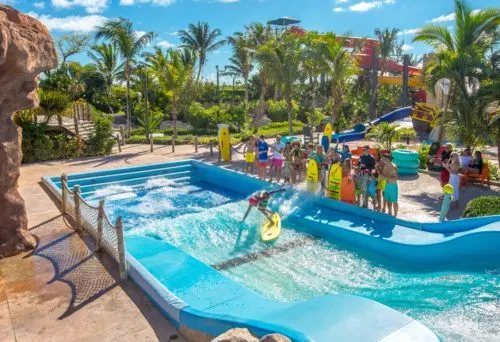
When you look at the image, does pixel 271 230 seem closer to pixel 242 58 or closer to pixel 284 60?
pixel 284 60

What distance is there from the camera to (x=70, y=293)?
21.2 ft

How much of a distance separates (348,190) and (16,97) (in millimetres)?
7541

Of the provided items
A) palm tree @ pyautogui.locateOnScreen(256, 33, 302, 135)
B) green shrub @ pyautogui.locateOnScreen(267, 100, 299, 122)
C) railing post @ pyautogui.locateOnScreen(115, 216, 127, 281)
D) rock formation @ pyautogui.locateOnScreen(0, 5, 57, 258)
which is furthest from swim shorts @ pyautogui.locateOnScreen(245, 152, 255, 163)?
green shrub @ pyautogui.locateOnScreen(267, 100, 299, 122)

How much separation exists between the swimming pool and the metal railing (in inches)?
14.9

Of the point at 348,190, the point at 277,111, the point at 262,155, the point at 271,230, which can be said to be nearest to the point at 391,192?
the point at 348,190

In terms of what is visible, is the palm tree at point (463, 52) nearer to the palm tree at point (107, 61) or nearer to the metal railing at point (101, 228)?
the metal railing at point (101, 228)

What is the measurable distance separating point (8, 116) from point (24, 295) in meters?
3.37

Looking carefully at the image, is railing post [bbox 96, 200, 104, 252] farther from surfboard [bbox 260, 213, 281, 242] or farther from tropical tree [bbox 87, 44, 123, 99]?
tropical tree [bbox 87, 44, 123, 99]

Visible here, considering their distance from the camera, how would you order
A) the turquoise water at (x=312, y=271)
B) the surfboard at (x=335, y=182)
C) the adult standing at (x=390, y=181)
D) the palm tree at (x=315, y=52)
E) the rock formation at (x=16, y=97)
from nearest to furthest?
1. the turquoise water at (x=312, y=271)
2. the rock formation at (x=16, y=97)
3. the adult standing at (x=390, y=181)
4. the surfboard at (x=335, y=182)
5. the palm tree at (x=315, y=52)

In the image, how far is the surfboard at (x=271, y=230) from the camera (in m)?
9.46

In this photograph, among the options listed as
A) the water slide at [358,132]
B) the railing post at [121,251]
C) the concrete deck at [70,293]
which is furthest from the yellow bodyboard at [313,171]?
the water slide at [358,132]

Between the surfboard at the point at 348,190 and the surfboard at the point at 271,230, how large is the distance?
71.4 inches

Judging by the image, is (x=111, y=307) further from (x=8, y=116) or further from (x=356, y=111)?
(x=356, y=111)

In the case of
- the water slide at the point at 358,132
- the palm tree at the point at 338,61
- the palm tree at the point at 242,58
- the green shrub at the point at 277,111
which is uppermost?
the palm tree at the point at 242,58
